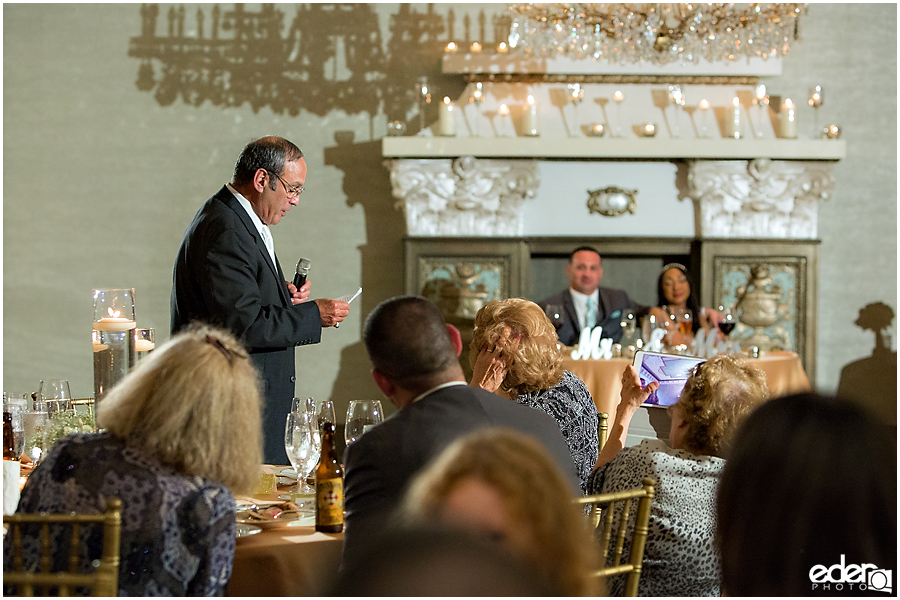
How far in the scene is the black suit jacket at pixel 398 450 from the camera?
1464 mm

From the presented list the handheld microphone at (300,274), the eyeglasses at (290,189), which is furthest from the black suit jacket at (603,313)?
the eyeglasses at (290,189)

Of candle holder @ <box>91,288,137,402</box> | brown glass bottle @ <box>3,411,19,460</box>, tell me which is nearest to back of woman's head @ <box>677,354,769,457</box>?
candle holder @ <box>91,288,137,402</box>

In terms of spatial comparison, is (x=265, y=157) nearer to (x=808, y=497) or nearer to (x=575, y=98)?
(x=808, y=497)

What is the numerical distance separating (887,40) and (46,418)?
6.28m

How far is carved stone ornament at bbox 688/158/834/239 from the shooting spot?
5844 millimetres

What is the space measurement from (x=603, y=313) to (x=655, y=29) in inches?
67.4

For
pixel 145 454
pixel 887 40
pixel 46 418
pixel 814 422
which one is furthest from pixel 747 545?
pixel 887 40

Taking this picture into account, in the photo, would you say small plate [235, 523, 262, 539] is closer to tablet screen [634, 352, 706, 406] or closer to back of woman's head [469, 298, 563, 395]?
back of woman's head [469, 298, 563, 395]

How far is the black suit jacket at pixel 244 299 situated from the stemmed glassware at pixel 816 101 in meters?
4.39

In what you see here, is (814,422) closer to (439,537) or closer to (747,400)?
(439,537)

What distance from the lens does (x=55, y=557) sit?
1365 millimetres

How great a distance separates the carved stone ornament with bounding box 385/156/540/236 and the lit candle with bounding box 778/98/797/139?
5.43ft

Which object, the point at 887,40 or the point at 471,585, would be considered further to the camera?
the point at 887,40

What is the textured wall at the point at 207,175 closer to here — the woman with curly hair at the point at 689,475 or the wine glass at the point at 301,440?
the wine glass at the point at 301,440
